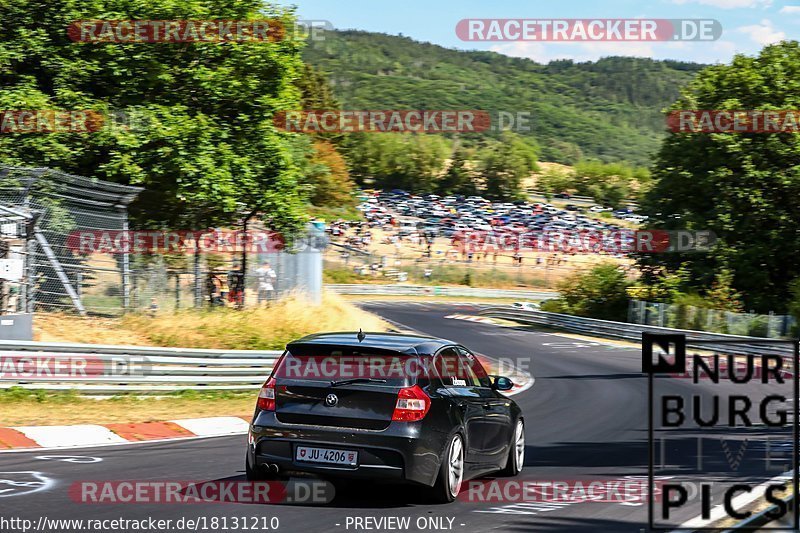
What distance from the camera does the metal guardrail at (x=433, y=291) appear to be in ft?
208

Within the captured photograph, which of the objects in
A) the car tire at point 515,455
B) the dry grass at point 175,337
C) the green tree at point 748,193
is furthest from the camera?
the green tree at point 748,193

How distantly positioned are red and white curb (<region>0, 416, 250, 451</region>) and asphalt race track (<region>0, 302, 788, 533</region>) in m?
0.55

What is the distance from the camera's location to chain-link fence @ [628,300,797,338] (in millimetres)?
37281

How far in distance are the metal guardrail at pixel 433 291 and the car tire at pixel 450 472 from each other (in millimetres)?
53361

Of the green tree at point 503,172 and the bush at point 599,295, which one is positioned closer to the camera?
the bush at point 599,295

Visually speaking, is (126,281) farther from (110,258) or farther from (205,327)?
(205,327)

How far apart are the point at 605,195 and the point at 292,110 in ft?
393

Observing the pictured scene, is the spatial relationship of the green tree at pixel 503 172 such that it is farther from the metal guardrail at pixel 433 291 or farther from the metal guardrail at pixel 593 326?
the metal guardrail at pixel 593 326

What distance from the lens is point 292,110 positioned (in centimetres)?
2752

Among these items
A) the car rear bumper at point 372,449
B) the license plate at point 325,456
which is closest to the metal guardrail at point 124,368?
the car rear bumper at point 372,449

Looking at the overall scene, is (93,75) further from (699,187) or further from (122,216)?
(699,187)

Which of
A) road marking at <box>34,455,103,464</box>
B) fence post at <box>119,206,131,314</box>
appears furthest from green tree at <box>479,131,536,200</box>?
road marking at <box>34,455,103,464</box>

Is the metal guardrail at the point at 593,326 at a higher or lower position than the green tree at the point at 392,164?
lower

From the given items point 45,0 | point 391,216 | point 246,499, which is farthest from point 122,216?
point 391,216
